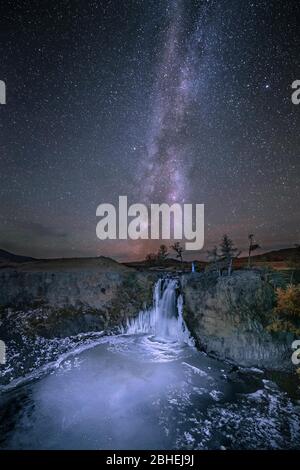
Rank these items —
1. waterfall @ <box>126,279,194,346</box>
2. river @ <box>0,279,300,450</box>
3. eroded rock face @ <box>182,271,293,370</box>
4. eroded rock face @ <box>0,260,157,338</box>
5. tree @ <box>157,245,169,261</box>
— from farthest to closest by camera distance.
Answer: tree @ <box>157,245,169,261</box> → eroded rock face @ <box>0,260,157,338</box> → waterfall @ <box>126,279,194,346</box> → eroded rock face @ <box>182,271,293,370</box> → river @ <box>0,279,300,450</box>

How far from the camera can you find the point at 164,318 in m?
26.3

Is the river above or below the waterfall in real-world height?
below

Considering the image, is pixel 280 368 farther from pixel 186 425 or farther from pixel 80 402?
pixel 80 402

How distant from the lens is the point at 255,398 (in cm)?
1495

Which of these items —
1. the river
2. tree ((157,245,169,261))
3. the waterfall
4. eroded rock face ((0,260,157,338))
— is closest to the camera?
the river

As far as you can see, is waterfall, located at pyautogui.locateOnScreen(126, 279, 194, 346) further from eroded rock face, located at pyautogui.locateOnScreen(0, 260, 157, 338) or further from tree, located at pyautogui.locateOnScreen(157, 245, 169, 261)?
tree, located at pyautogui.locateOnScreen(157, 245, 169, 261)

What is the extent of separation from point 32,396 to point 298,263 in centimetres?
2224

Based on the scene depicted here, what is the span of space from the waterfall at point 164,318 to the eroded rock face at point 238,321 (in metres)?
1.66

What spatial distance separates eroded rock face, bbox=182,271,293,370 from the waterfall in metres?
1.66

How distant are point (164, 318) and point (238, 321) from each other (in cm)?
860

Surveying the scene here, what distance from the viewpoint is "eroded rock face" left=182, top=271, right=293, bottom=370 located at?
61.3ft

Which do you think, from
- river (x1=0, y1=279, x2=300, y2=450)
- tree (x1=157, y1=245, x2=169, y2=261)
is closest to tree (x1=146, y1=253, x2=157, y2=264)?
tree (x1=157, y1=245, x2=169, y2=261)
